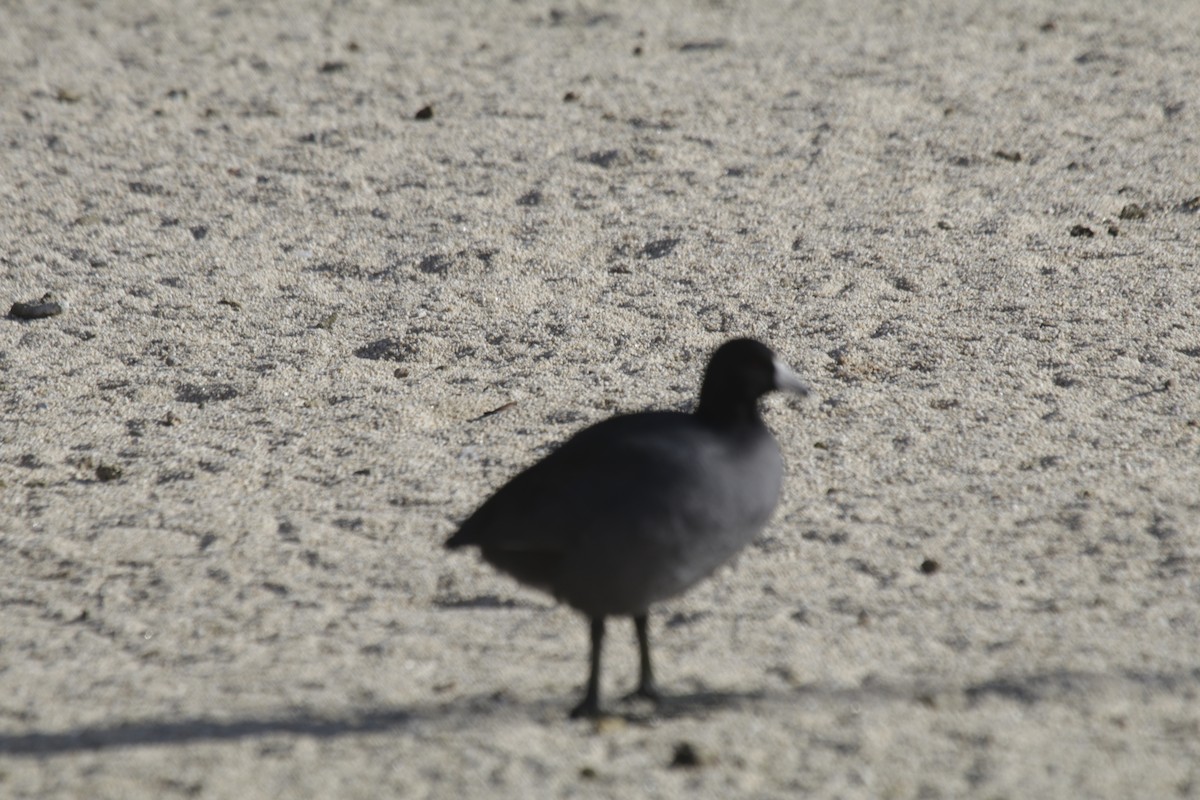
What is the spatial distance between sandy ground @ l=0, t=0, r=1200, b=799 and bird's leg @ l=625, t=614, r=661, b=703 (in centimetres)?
11

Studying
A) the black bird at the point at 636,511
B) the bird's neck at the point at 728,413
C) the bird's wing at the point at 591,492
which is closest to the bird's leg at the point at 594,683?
the black bird at the point at 636,511

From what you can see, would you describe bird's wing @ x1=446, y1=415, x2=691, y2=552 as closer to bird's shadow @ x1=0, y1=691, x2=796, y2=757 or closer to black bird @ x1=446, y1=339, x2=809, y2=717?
black bird @ x1=446, y1=339, x2=809, y2=717

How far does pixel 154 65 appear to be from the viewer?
945cm

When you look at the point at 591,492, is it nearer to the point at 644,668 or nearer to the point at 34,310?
the point at 644,668

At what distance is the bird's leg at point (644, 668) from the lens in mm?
3834

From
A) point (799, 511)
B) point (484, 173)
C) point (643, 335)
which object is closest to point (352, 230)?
point (484, 173)

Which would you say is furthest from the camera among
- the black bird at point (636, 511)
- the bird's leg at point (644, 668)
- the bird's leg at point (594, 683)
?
the bird's leg at point (644, 668)

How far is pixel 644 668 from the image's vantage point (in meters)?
3.84

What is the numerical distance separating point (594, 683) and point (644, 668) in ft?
0.58

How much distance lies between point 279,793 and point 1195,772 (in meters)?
2.15

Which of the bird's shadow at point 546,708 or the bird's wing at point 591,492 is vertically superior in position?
the bird's wing at point 591,492

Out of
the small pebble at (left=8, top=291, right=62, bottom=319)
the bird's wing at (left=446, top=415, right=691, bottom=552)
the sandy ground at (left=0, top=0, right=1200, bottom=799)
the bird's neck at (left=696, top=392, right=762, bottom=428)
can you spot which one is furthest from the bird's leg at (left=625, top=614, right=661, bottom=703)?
the small pebble at (left=8, top=291, right=62, bottom=319)

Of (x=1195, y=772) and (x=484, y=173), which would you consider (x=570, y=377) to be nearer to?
(x=484, y=173)

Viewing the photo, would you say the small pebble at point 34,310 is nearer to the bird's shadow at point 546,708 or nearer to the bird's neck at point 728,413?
the bird's shadow at point 546,708
